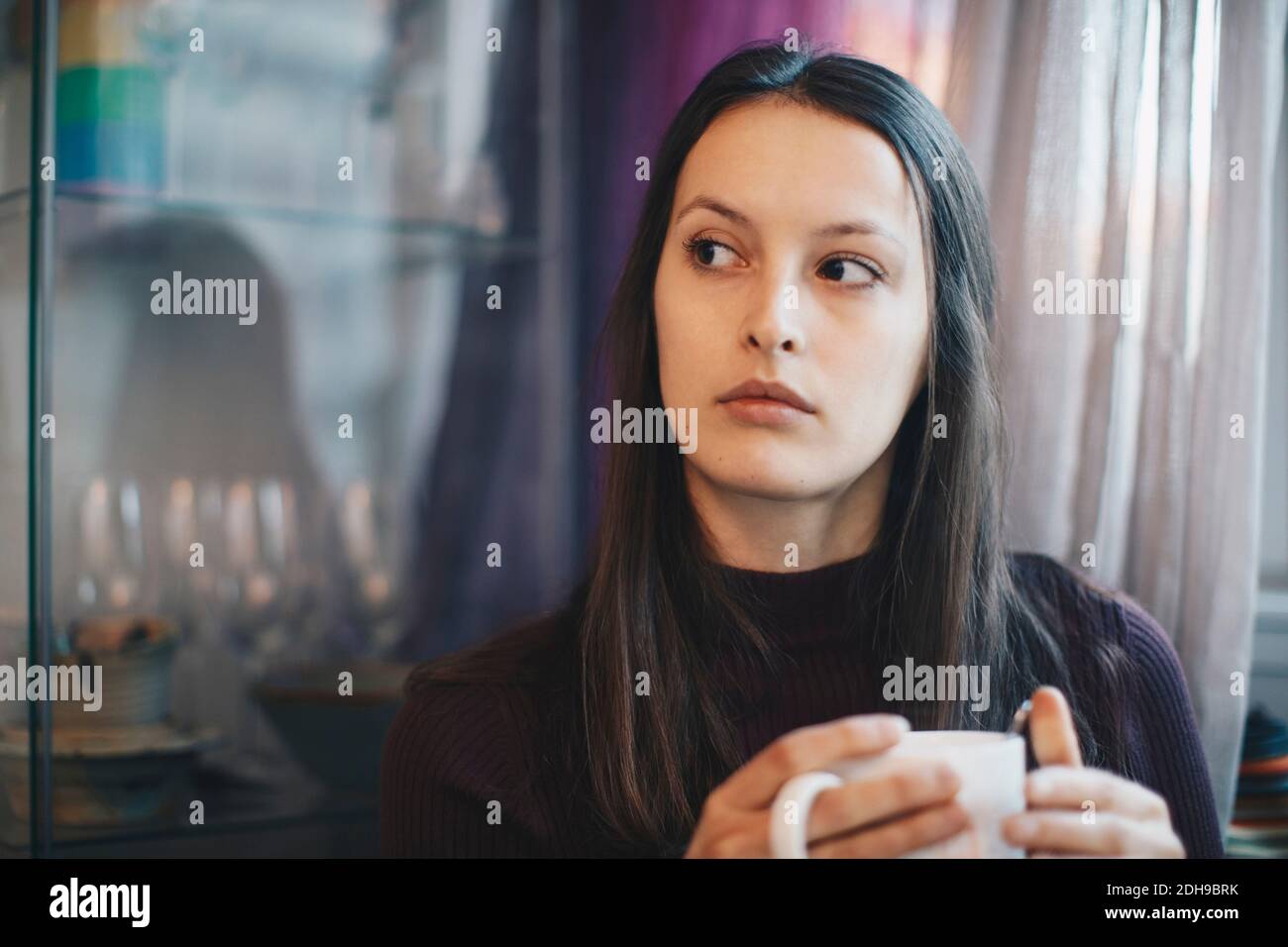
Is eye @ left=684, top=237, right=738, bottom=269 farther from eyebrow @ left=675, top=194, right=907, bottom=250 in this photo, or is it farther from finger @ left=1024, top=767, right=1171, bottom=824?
finger @ left=1024, top=767, right=1171, bottom=824

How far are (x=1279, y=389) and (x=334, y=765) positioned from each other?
2.82 feet

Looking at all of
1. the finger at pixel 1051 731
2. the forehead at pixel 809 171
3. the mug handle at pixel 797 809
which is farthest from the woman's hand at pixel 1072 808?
the forehead at pixel 809 171

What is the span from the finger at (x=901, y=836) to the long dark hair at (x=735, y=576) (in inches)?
5.5

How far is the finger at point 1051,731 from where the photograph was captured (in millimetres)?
669

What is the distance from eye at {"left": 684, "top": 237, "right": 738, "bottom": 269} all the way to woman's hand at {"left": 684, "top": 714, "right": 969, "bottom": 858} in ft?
1.02

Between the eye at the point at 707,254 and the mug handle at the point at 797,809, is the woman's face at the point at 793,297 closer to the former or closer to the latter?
the eye at the point at 707,254

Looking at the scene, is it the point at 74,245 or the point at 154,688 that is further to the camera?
the point at 74,245

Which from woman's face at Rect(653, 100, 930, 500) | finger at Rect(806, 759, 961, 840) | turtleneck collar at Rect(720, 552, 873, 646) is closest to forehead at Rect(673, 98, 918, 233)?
woman's face at Rect(653, 100, 930, 500)

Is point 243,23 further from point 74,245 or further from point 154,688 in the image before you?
point 154,688

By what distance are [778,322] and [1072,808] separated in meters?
0.35

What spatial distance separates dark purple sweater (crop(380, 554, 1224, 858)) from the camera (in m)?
0.76

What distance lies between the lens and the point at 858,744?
0.62m
